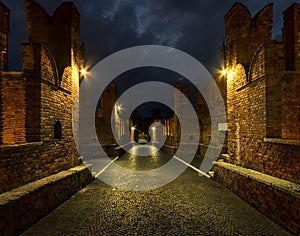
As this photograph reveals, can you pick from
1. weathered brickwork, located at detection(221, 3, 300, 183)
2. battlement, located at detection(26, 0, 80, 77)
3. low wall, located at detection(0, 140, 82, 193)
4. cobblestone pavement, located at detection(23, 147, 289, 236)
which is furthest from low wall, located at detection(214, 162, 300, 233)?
battlement, located at detection(26, 0, 80, 77)

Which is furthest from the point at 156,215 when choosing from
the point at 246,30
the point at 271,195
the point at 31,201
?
the point at 246,30

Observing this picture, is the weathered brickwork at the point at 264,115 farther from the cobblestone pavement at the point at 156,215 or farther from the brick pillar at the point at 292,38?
the cobblestone pavement at the point at 156,215

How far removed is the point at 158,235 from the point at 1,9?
7595mm

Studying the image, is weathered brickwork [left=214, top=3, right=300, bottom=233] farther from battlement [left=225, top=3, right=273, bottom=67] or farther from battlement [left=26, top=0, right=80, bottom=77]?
battlement [left=26, top=0, right=80, bottom=77]

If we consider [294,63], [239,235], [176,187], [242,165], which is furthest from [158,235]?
[294,63]

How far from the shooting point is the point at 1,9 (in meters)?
6.24

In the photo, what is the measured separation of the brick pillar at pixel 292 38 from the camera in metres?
7.32

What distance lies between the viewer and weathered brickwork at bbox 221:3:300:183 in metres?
5.61

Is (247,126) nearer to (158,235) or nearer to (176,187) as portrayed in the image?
(176,187)

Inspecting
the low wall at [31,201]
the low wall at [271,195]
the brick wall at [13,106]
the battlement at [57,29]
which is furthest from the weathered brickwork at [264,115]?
the brick wall at [13,106]

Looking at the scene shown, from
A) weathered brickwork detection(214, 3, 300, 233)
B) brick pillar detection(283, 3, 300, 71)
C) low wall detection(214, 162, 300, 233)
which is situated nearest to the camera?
low wall detection(214, 162, 300, 233)

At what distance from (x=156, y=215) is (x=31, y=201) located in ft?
9.13

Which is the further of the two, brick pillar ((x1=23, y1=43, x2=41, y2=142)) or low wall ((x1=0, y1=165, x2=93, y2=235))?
brick pillar ((x1=23, y1=43, x2=41, y2=142))

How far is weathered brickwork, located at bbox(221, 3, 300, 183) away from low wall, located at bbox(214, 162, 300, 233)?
48cm
